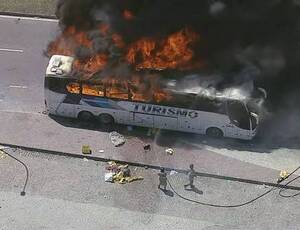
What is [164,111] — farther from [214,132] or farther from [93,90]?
[93,90]

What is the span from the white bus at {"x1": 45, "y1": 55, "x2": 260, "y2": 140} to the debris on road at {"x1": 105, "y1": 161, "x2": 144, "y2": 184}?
8.49ft

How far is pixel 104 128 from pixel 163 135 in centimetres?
A: 228

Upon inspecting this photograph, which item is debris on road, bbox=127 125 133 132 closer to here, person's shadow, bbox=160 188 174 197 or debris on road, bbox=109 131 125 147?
debris on road, bbox=109 131 125 147

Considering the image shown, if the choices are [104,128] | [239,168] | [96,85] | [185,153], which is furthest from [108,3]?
[239,168]

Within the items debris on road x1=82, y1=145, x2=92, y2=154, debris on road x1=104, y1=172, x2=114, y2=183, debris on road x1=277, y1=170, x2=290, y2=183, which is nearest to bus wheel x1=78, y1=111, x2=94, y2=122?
debris on road x1=82, y1=145, x2=92, y2=154

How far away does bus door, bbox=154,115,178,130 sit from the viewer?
845 inches

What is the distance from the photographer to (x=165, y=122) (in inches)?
851

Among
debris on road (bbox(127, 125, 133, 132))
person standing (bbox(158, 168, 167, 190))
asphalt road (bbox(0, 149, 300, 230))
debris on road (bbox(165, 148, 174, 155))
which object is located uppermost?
debris on road (bbox(127, 125, 133, 132))

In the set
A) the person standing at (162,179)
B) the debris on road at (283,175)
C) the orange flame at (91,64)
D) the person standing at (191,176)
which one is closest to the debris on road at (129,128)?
the orange flame at (91,64)

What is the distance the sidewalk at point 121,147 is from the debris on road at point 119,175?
1.67 feet

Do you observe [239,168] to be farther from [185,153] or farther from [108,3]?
[108,3]

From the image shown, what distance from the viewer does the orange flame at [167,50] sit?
73.0ft

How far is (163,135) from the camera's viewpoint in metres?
21.7

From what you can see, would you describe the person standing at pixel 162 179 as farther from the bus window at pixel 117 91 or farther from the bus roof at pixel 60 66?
the bus roof at pixel 60 66
